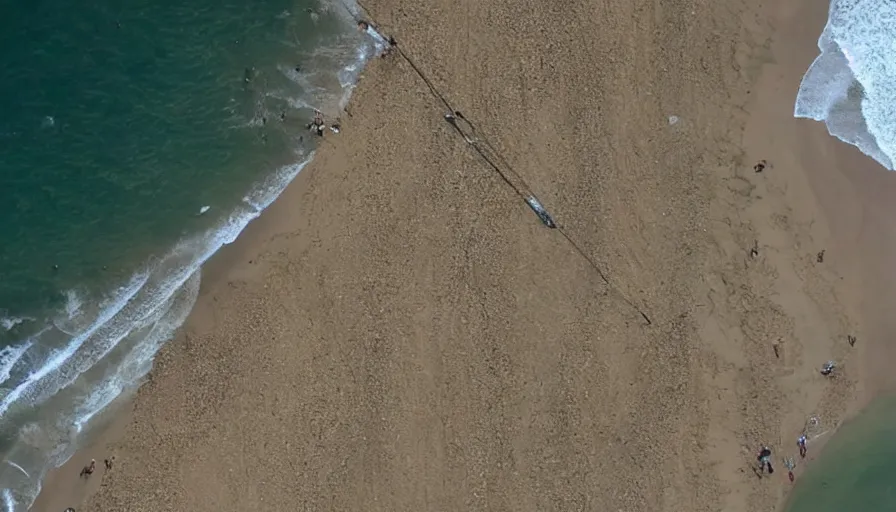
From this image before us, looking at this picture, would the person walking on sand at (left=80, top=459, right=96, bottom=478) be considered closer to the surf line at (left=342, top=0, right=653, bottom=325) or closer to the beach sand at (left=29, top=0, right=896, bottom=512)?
the beach sand at (left=29, top=0, right=896, bottom=512)

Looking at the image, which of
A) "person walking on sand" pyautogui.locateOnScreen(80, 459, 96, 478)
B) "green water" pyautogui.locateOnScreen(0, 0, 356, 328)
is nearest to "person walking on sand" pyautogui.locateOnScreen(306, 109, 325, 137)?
"green water" pyautogui.locateOnScreen(0, 0, 356, 328)

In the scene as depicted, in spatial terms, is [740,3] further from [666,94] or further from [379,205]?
[379,205]

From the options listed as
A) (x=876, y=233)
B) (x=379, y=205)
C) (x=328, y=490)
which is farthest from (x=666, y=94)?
(x=328, y=490)

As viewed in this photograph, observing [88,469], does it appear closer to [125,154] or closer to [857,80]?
[125,154]

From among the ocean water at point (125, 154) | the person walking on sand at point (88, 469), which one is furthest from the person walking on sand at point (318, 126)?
the person walking on sand at point (88, 469)

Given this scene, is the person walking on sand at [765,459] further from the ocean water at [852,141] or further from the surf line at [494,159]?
the surf line at [494,159]
